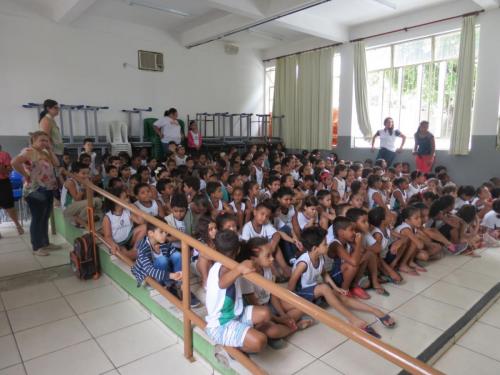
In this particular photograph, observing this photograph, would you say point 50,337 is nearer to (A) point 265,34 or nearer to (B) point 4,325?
(B) point 4,325

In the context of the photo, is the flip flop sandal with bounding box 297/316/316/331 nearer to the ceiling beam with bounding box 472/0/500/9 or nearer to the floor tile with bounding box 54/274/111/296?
the floor tile with bounding box 54/274/111/296

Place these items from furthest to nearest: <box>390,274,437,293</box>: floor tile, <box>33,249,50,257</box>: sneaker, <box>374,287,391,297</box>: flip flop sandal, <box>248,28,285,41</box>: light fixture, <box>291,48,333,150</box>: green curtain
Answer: <box>291,48,333,150</box>: green curtain, <box>248,28,285,41</box>: light fixture, <box>33,249,50,257</box>: sneaker, <box>390,274,437,293</box>: floor tile, <box>374,287,391,297</box>: flip flop sandal

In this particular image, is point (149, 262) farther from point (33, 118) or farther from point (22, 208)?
point (33, 118)

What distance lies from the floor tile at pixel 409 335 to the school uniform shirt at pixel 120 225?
2166 millimetres

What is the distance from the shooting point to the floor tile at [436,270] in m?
3.08

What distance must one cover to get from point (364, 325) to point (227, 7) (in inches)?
201

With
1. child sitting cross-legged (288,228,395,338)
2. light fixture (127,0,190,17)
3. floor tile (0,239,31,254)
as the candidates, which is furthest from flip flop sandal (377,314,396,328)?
light fixture (127,0,190,17)

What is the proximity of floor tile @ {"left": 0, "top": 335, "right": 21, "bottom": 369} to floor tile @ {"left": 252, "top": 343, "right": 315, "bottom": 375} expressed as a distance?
141cm

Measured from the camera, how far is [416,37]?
6.88 meters

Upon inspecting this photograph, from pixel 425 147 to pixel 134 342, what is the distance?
19.6 ft

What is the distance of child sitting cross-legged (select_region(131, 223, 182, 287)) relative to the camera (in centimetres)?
242

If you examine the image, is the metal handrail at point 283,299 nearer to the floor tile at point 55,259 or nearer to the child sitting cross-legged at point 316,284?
the child sitting cross-legged at point 316,284

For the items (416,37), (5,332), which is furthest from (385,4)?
(5,332)

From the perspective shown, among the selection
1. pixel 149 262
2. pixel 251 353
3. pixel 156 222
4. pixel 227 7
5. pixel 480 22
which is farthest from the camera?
pixel 480 22
